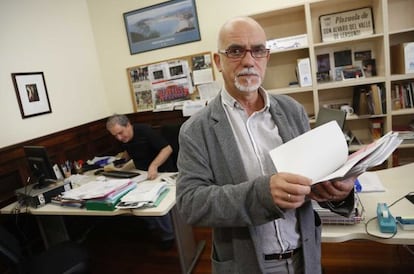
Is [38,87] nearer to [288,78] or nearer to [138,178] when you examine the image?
[138,178]

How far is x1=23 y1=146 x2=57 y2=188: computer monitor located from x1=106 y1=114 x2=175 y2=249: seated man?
0.62 meters

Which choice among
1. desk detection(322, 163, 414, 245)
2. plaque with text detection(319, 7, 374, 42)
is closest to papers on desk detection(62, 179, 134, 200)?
desk detection(322, 163, 414, 245)

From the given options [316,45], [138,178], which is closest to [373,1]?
[316,45]

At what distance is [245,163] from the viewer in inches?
37.4

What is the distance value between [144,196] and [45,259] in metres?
0.79

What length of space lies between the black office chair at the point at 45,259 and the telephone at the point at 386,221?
5.78 feet

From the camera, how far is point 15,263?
1.68 meters

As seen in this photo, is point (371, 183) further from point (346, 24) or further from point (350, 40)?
point (346, 24)

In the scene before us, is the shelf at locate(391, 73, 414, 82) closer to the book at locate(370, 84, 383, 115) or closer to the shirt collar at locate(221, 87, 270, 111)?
the book at locate(370, 84, 383, 115)

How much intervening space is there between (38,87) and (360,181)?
2.93m

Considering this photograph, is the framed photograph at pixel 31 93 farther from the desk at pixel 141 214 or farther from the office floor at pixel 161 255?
the office floor at pixel 161 255

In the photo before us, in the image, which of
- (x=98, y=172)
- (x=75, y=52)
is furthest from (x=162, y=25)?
(x=98, y=172)

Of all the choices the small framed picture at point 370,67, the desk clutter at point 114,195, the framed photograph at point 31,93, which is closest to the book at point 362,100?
the small framed picture at point 370,67

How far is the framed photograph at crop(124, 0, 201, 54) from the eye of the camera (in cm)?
328
